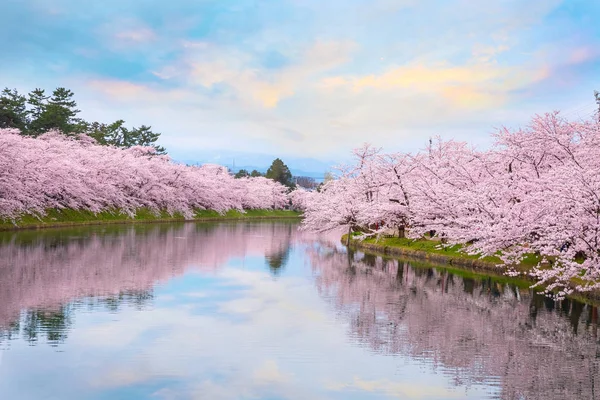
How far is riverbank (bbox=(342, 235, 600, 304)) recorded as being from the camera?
24.5 metres

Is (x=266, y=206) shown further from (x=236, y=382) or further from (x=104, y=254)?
(x=236, y=382)

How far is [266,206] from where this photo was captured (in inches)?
4582

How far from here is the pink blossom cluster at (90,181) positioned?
43.2 m

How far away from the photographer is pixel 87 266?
77.9ft

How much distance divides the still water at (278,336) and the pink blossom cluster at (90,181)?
Result: 808 inches

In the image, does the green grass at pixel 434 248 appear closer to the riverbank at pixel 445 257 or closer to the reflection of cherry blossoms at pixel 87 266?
the riverbank at pixel 445 257

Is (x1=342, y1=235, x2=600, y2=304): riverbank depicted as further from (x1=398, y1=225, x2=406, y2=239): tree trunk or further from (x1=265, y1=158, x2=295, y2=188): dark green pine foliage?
(x1=265, y1=158, x2=295, y2=188): dark green pine foliage

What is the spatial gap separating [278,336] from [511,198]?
50.1 feet

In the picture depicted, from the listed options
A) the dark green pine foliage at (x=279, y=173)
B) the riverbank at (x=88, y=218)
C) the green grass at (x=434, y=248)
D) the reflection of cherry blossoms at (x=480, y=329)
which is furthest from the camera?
the dark green pine foliage at (x=279, y=173)

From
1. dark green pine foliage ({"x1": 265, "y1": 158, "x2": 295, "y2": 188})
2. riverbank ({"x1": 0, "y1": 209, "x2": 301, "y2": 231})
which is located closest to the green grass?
riverbank ({"x1": 0, "y1": 209, "x2": 301, "y2": 231})

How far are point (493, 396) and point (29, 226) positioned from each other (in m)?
41.2

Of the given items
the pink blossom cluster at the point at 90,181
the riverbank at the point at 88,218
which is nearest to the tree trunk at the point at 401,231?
the riverbank at the point at 88,218

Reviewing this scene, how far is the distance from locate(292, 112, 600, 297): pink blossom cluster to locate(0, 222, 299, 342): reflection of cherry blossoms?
771 centimetres

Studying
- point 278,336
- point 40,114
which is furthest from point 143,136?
point 278,336
